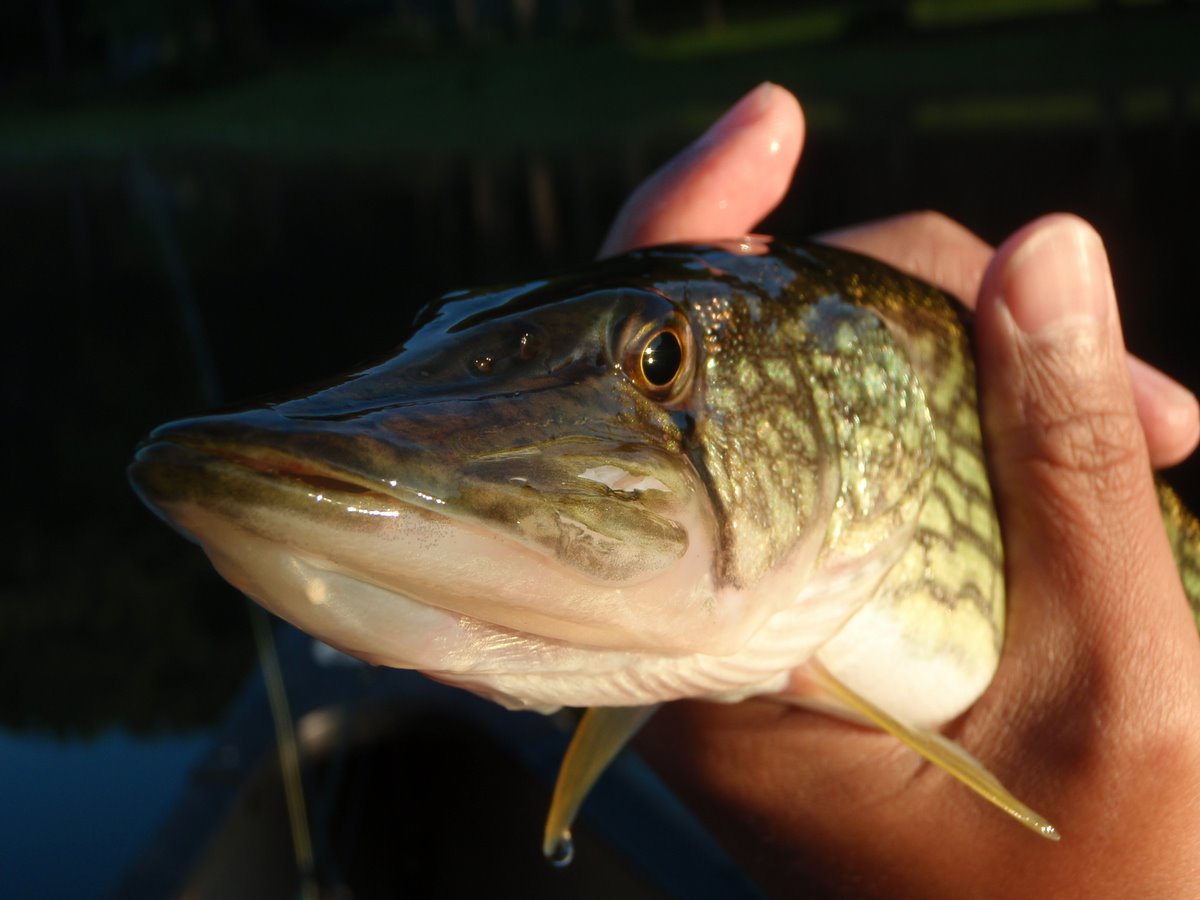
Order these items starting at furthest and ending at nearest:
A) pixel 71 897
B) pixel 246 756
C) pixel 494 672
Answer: pixel 71 897 < pixel 246 756 < pixel 494 672

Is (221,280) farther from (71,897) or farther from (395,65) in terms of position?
(395,65)

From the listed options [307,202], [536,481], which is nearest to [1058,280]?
[536,481]

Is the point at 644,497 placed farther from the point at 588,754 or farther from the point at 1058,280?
the point at 1058,280

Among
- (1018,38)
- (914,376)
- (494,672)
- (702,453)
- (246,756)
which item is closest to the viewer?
(494,672)

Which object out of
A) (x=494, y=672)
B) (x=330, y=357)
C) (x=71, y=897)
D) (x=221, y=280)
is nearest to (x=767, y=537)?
(x=494, y=672)

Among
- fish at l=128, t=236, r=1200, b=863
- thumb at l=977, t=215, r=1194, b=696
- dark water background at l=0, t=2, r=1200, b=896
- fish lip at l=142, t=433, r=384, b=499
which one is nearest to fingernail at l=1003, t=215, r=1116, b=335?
thumb at l=977, t=215, r=1194, b=696

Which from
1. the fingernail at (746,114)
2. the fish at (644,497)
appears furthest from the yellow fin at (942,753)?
the fingernail at (746,114)
